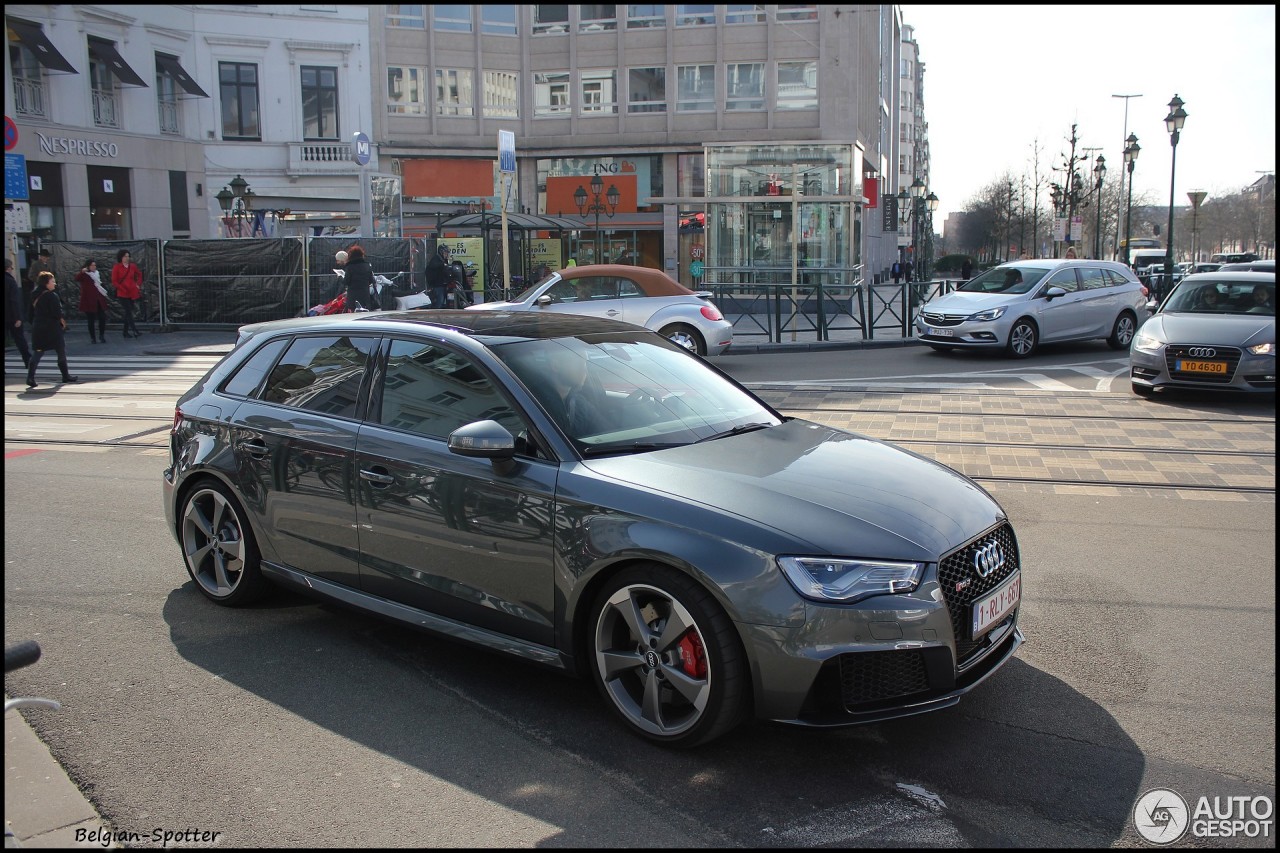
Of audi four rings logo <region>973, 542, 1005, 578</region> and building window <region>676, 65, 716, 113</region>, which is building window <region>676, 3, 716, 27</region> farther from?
audi four rings logo <region>973, 542, 1005, 578</region>

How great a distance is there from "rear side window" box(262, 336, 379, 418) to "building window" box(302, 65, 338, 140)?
37881 millimetres

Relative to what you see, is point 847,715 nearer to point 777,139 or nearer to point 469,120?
point 777,139

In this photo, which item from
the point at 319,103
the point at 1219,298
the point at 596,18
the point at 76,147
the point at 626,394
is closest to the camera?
the point at 626,394

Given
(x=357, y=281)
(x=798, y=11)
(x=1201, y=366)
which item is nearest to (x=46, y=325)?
(x=357, y=281)

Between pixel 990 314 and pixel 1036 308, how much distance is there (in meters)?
0.85

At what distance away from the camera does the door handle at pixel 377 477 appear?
4629 mm

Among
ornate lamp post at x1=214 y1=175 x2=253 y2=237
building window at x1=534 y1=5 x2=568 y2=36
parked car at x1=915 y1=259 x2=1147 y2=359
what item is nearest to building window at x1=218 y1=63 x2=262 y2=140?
ornate lamp post at x1=214 y1=175 x2=253 y2=237

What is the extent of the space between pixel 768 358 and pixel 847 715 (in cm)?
1537

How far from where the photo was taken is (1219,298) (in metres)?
13.2


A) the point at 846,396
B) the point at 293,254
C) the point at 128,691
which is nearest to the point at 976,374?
the point at 846,396

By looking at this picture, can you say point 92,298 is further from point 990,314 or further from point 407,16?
point 407,16

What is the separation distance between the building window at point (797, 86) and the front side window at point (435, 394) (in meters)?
38.6

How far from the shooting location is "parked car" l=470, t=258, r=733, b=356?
1648 cm

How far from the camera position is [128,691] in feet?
14.7
